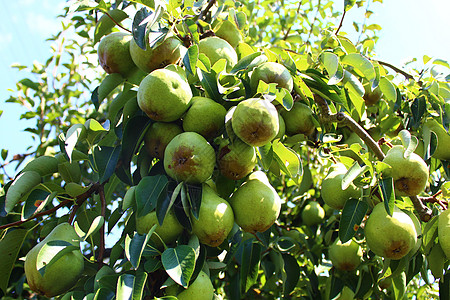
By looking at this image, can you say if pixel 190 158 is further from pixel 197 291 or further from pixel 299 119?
pixel 299 119

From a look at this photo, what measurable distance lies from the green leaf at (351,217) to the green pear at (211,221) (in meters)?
0.49

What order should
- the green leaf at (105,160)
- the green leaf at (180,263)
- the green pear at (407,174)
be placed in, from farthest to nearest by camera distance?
the green pear at (407,174) → the green leaf at (105,160) → the green leaf at (180,263)

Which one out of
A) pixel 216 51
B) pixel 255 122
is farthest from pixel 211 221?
pixel 216 51

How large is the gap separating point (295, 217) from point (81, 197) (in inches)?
82.5

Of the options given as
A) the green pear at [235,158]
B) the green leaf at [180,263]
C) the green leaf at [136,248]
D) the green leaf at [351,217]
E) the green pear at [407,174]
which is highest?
the green pear at [235,158]

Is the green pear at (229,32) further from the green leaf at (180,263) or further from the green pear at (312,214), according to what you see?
the green pear at (312,214)

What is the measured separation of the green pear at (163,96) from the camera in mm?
1422

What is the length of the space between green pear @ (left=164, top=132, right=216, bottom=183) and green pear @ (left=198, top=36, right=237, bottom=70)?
516 mm

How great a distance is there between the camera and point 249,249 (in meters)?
1.97

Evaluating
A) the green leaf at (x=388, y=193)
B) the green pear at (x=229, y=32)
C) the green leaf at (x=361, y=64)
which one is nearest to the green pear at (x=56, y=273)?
the green leaf at (x=388, y=193)

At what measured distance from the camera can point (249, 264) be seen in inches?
76.3

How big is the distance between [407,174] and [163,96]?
1.07 metres

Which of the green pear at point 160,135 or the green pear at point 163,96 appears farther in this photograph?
the green pear at point 160,135

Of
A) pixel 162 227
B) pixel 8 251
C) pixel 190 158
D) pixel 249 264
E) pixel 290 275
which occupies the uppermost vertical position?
pixel 190 158
